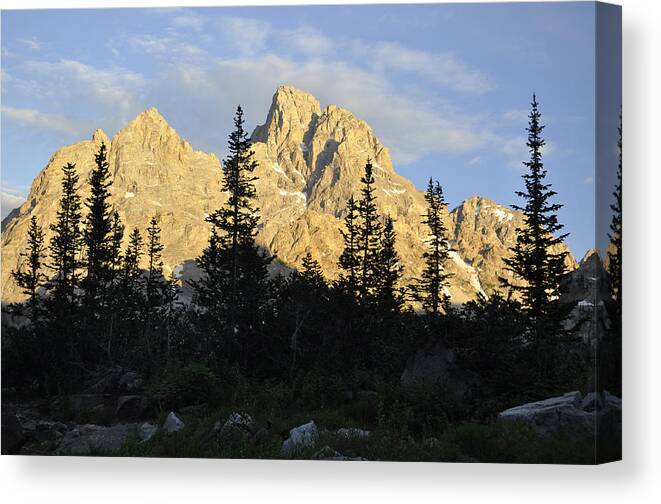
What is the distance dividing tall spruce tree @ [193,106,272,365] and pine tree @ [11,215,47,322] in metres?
3.93

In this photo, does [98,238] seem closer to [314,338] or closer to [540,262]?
[314,338]

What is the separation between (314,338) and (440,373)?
3.35m

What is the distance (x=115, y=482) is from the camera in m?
8.98

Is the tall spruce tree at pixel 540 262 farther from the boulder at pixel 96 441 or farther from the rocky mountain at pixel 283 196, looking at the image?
the boulder at pixel 96 441

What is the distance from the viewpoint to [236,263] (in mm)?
16859

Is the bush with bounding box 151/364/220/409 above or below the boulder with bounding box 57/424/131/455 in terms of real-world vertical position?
above

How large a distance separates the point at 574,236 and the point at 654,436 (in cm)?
302

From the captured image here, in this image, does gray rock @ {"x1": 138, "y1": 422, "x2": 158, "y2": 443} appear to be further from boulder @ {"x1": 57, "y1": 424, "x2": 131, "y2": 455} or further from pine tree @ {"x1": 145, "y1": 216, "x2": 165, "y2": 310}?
pine tree @ {"x1": 145, "y1": 216, "x2": 165, "y2": 310}

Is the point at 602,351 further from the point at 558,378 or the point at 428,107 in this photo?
the point at 428,107

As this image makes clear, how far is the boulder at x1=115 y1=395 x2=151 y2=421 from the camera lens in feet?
34.6

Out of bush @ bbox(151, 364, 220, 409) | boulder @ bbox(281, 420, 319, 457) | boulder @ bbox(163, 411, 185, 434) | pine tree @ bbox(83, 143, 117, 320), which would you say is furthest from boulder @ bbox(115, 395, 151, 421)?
pine tree @ bbox(83, 143, 117, 320)

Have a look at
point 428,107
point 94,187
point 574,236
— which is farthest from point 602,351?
point 94,187

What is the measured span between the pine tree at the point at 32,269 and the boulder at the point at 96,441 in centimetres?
317

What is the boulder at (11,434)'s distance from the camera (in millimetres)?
9688
